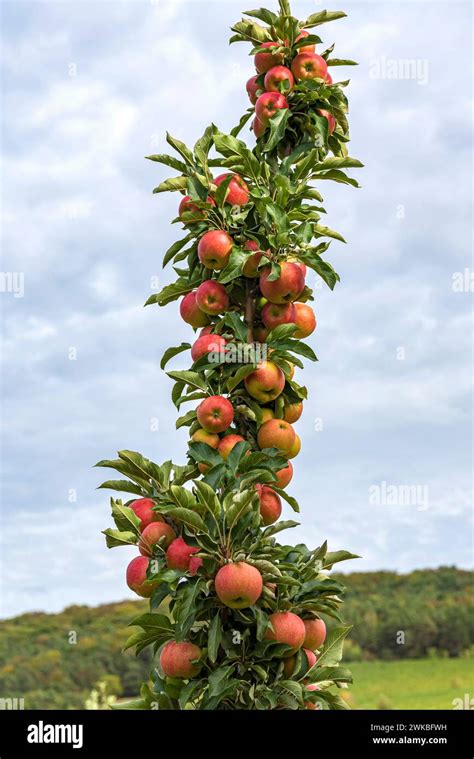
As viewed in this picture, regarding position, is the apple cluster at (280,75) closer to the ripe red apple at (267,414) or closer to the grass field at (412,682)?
the ripe red apple at (267,414)

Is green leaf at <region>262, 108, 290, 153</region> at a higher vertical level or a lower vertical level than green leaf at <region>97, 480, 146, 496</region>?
higher

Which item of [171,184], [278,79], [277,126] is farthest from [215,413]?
[278,79]

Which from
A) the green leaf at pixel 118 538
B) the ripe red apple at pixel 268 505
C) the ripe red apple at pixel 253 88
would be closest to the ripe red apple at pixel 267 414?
the ripe red apple at pixel 268 505

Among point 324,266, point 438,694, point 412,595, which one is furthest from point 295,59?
point 412,595

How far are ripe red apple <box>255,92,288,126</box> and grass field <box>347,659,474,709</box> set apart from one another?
47.5 feet

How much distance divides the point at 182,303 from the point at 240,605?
1.81 metres

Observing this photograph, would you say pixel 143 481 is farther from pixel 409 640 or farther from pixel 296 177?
pixel 409 640

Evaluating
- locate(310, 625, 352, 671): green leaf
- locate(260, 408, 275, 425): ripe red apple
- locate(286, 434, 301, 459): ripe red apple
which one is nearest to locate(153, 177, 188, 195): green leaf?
locate(260, 408, 275, 425): ripe red apple

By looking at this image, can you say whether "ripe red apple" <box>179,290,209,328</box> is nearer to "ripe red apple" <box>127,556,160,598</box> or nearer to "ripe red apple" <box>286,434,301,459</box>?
"ripe red apple" <box>286,434,301,459</box>

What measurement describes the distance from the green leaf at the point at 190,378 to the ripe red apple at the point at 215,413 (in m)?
0.13

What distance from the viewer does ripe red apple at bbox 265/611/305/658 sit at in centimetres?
398
